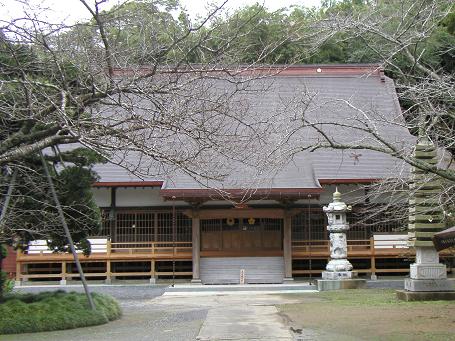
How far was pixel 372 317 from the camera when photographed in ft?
37.8

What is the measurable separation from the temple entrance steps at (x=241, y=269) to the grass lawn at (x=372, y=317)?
17.1 feet

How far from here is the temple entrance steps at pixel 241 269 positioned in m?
21.3

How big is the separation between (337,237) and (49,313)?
450 inches

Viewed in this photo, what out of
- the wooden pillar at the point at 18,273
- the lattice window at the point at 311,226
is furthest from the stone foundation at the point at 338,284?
the wooden pillar at the point at 18,273

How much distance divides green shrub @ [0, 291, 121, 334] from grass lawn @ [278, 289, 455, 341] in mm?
Result: 3919

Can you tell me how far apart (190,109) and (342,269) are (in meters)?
14.1

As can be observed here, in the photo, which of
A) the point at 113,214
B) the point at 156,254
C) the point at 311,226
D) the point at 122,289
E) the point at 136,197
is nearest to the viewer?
the point at 122,289

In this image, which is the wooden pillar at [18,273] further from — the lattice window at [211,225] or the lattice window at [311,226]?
the lattice window at [311,226]

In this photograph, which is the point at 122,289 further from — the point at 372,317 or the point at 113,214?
the point at 372,317

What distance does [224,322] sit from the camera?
442 inches

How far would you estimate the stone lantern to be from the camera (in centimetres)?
1975

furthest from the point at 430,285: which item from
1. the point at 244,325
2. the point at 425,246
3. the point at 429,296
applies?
the point at 244,325

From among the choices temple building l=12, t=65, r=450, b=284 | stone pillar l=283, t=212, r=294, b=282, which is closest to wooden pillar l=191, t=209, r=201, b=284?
temple building l=12, t=65, r=450, b=284

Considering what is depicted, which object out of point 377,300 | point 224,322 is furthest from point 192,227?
point 224,322
